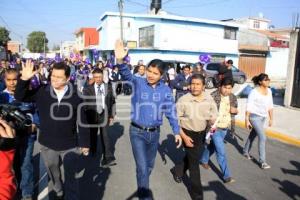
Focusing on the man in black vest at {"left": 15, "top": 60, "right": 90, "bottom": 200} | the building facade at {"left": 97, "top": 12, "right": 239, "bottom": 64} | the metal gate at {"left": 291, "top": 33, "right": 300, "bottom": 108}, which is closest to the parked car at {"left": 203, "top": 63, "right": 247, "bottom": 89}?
the metal gate at {"left": 291, "top": 33, "right": 300, "bottom": 108}

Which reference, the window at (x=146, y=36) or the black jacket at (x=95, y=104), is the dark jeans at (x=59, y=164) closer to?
the black jacket at (x=95, y=104)

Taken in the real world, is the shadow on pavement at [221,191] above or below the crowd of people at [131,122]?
below

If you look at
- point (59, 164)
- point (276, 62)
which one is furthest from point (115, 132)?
point (276, 62)

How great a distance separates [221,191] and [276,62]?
34.8 meters

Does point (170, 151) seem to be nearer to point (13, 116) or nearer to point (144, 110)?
point (144, 110)

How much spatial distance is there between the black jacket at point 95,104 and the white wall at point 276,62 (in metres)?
33.1

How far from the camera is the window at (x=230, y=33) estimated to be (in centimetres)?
3616

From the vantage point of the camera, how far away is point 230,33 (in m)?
36.5

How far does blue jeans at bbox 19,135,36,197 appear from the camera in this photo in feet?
14.4

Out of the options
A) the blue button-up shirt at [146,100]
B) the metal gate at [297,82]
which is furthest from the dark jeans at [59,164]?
the metal gate at [297,82]

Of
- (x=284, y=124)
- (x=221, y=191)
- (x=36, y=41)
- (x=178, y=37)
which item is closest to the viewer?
(x=221, y=191)

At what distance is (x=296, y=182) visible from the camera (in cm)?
558

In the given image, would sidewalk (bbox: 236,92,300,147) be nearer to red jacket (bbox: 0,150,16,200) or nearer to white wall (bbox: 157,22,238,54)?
red jacket (bbox: 0,150,16,200)

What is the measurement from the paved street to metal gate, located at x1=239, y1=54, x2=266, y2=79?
29.3 metres
